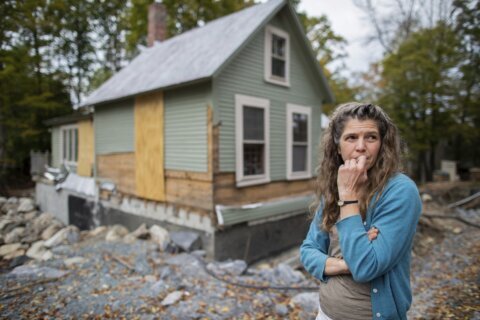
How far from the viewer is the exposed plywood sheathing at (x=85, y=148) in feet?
36.4

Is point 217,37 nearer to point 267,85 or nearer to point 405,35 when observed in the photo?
point 267,85

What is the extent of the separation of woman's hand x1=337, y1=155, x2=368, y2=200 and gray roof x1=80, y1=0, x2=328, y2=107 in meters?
5.08

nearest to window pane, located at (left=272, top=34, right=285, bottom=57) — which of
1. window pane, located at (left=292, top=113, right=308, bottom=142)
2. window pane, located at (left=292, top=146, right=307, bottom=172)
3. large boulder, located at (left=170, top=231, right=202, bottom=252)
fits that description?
window pane, located at (left=292, top=113, right=308, bottom=142)

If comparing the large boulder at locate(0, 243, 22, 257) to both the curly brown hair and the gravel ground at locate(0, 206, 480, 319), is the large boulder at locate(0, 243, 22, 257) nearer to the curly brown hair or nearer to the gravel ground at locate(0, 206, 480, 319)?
the gravel ground at locate(0, 206, 480, 319)

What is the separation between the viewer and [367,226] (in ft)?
5.19

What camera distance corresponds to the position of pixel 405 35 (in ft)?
69.4

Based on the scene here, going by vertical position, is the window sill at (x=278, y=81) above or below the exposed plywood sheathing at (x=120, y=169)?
above

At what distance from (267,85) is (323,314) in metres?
7.16

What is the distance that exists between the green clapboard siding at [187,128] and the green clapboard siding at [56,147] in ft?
28.0

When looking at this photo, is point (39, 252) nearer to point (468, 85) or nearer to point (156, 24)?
point (156, 24)

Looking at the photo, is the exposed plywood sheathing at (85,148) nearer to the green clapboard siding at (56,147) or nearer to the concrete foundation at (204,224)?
the concrete foundation at (204,224)

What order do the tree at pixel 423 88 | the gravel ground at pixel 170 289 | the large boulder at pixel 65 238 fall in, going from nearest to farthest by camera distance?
1. the gravel ground at pixel 170 289
2. the large boulder at pixel 65 238
3. the tree at pixel 423 88

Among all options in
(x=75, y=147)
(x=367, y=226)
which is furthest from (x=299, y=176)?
(x=75, y=147)

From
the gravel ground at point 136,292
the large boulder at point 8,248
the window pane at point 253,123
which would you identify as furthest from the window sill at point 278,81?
the large boulder at point 8,248
